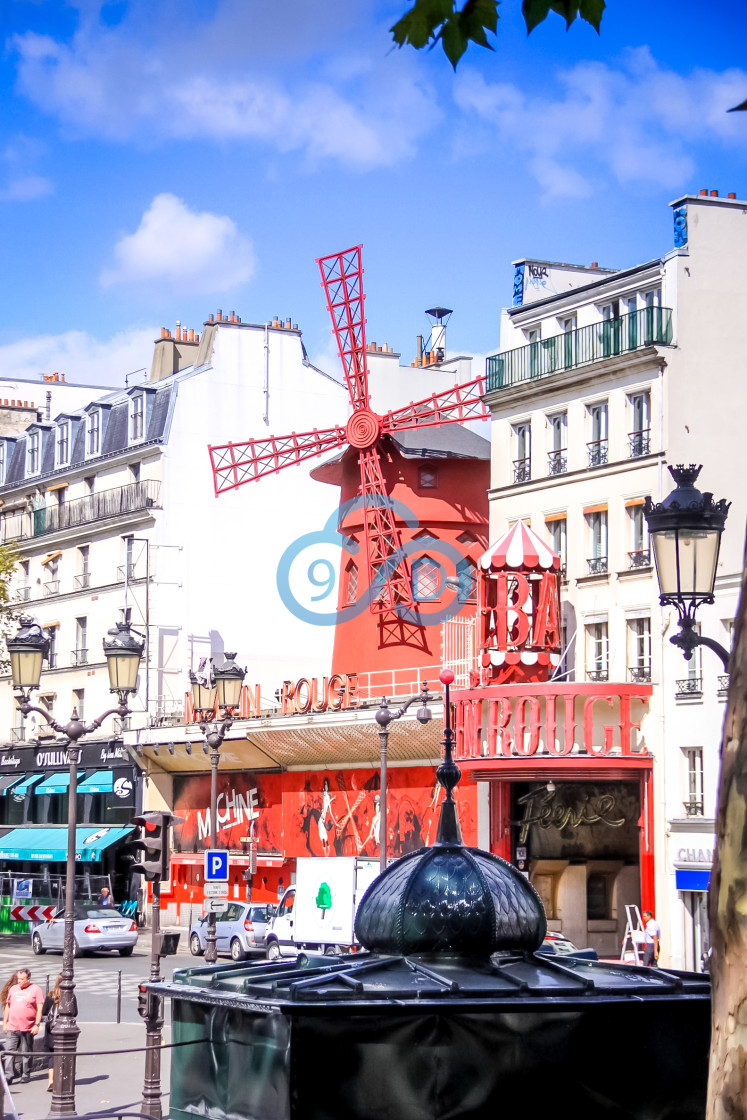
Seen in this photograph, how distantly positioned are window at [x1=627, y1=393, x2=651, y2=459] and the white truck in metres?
8.13

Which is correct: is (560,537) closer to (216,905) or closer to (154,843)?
(216,905)

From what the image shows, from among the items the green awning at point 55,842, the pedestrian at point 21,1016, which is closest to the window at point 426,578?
the green awning at point 55,842

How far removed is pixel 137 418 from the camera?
44281 mm

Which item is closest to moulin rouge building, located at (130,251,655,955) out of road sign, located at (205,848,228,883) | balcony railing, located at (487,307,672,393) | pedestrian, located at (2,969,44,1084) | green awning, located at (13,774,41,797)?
balcony railing, located at (487,307,672,393)

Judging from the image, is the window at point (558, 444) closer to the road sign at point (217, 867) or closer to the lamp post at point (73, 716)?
the road sign at point (217, 867)

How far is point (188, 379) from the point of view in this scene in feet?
142

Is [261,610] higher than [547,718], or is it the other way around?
[261,610]

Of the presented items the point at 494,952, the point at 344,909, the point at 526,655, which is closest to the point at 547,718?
the point at 526,655

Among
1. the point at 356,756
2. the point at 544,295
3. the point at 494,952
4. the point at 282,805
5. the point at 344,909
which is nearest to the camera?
the point at 494,952

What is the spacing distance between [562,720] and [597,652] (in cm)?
187

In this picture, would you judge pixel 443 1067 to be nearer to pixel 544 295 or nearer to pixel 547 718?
pixel 547 718

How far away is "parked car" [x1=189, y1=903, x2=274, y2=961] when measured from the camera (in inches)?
1171

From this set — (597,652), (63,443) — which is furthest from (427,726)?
(63,443)

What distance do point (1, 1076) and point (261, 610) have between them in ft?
122
